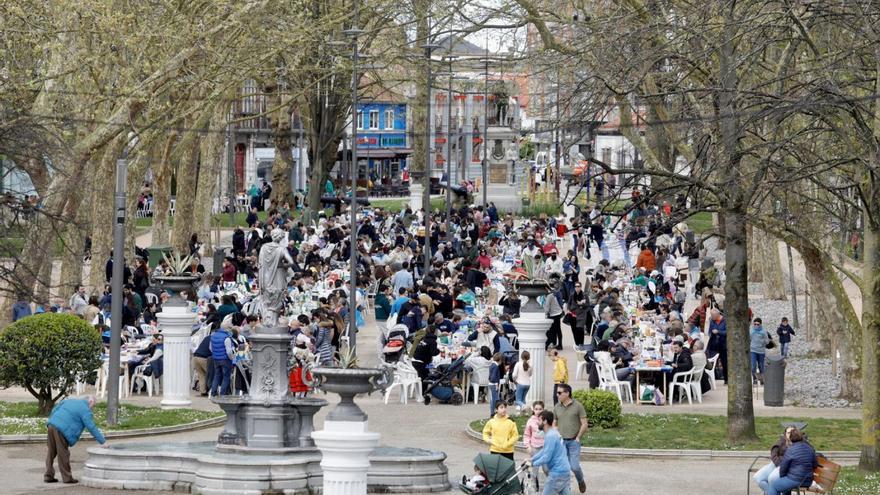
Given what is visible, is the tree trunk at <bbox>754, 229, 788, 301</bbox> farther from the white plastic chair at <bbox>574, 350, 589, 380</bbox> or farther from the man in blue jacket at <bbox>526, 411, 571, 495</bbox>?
the man in blue jacket at <bbox>526, 411, 571, 495</bbox>

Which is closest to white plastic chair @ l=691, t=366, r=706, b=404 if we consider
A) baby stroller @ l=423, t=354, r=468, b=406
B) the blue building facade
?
baby stroller @ l=423, t=354, r=468, b=406

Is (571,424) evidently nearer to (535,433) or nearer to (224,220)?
(535,433)

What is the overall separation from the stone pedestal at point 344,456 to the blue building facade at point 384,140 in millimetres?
95480

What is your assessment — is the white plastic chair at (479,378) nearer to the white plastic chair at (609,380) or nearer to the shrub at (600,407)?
the white plastic chair at (609,380)

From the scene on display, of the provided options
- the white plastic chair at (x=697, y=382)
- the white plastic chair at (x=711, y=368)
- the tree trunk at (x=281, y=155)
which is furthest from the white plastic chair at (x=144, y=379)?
the tree trunk at (x=281, y=155)

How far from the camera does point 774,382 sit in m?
28.2

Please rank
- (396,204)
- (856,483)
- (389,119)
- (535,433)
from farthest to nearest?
(389,119) < (396,204) < (856,483) < (535,433)

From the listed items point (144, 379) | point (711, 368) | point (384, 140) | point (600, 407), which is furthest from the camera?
point (384, 140)

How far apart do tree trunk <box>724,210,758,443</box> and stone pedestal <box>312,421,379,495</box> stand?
27.1 ft

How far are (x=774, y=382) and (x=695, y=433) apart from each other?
4.00m

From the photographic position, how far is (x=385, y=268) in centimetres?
4381

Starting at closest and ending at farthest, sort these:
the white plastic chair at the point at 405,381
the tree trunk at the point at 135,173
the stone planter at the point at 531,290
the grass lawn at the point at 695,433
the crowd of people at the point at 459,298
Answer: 1. the grass lawn at the point at 695,433
2. the stone planter at the point at 531,290
3. the crowd of people at the point at 459,298
4. the white plastic chair at the point at 405,381
5. the tree trunk at the point at 135,173

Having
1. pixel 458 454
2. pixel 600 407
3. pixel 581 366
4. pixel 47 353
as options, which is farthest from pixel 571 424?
pixel 581 366

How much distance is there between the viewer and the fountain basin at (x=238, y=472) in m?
20.4
